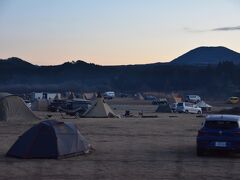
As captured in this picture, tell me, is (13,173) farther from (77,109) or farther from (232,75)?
(232,75)

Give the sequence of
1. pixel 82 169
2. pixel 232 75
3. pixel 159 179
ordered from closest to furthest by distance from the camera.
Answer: pixel 159 179 → pixel 82 169 → pixel 232 75

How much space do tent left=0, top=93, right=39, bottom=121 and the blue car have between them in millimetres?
21674

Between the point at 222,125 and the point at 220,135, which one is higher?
the point at 222,125

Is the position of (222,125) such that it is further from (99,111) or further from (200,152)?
(99,111)

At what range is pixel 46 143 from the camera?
18.3 metres

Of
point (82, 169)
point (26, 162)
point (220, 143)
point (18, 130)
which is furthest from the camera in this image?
point (18, 130)

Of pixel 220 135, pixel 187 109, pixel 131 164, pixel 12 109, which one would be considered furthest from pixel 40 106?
pixel 131 164

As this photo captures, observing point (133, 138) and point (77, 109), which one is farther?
point (77, 109)

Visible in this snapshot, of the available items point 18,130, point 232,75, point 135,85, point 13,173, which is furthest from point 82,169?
point 135,85

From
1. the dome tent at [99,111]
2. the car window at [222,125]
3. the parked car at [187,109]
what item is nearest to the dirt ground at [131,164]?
the car window at [222,125]

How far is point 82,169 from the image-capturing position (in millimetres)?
16000

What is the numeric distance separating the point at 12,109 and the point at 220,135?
22767 mm

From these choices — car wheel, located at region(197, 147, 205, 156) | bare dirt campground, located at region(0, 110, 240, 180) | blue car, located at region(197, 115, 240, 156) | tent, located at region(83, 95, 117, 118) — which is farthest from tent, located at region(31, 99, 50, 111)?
blue car, located at region(197, 115, 240, 156)

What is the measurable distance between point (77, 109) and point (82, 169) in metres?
35.9
